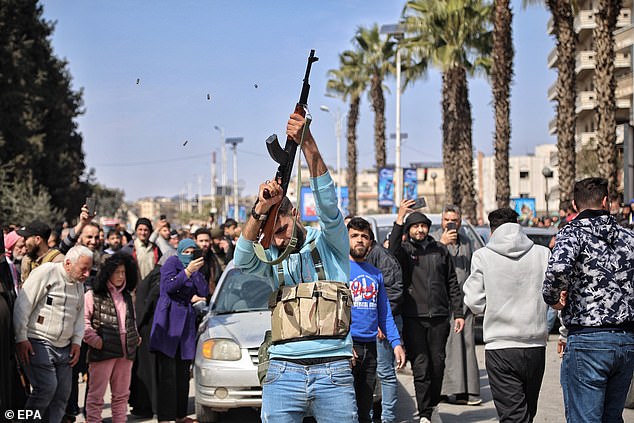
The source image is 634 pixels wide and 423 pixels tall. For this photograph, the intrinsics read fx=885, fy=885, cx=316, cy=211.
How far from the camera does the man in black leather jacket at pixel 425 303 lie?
8469 mm

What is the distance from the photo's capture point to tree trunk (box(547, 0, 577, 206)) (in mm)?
22188

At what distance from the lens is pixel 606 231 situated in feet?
18.1

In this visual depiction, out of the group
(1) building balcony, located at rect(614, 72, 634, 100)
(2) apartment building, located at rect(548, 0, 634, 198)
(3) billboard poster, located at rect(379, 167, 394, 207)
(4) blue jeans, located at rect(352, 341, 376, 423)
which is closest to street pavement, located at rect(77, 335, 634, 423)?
(4) blue jeans, located at rect(352, 341, 376, 423)

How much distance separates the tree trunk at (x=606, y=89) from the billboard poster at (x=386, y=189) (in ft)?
62.5

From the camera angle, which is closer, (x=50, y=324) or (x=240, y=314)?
(x=50, y=324)

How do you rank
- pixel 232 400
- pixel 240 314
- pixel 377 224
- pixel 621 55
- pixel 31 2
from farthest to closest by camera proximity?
pixel 621 55
pixel 31 2
pixel 377 224
pixel 240 314
pixel 232 400

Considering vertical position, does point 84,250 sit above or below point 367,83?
Result: below

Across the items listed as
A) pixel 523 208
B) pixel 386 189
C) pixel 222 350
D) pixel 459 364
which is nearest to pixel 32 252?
pixel 222 350

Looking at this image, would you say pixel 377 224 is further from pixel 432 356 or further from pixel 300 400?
pixel 300 400

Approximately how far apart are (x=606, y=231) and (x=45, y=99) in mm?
42879

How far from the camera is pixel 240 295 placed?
989 centimetres

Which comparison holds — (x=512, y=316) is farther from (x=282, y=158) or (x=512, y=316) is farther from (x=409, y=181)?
(x=409, y=181)

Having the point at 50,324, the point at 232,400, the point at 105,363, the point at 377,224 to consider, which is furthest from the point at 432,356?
the point at 377,224

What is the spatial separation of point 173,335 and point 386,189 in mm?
31049
